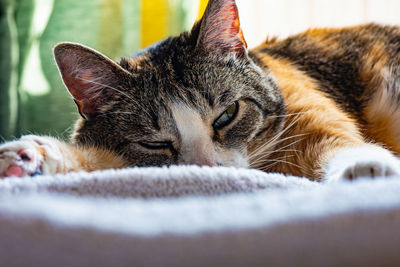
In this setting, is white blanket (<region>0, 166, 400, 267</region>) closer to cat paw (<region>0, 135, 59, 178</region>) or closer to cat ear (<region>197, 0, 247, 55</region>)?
cat paw (<region>0, 135, 59, 178</region>)

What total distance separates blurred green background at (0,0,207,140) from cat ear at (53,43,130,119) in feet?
3.60

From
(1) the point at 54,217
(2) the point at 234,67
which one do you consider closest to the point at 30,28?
(2) the point at 234,67

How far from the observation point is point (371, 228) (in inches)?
17.6

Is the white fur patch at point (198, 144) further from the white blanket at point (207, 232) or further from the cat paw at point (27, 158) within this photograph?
the white blanket at point (207, 232)

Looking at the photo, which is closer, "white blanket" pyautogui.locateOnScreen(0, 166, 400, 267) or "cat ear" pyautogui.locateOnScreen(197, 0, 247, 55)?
"white blanket" pyautogui.locateOnScreen(0, 166, 400, 267)

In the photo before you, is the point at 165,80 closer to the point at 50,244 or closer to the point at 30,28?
the point at 50,244

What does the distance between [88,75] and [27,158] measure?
0.36m

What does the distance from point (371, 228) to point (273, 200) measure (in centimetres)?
10

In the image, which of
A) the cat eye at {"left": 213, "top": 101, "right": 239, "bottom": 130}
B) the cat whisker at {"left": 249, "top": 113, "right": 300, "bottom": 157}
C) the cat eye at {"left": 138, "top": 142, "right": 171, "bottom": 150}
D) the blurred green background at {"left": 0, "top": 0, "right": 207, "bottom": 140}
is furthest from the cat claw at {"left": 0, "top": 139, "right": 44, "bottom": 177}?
the blurred green background at {"left": 0, "top": 0, "right": 207, "bottom": 140}

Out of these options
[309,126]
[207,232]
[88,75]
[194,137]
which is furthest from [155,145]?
[207,232]

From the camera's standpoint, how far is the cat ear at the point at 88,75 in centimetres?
105

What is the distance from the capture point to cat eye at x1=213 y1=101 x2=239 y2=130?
41.4 inches

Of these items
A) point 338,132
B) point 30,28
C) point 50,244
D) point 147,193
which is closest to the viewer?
point 50,244

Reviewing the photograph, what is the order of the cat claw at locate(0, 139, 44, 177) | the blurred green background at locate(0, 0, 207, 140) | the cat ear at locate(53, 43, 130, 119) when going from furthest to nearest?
the blurred green background at locate(0, 0, 207, 140)
the cat ear at locate(53, 43, 130, 119)
the cat claw at locate(0, 139, 44, 177)
